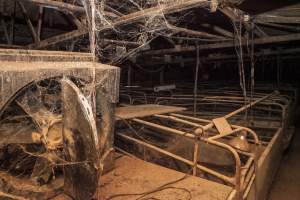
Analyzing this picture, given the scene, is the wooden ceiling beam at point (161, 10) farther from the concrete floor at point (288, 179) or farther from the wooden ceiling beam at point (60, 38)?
the concrete floor at point (288, 179)

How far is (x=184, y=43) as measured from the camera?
770cm

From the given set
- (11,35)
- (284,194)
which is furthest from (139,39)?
(284,194)

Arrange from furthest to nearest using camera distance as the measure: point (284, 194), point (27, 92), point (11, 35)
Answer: point (11, 35) < point (284, 194) < point (27, 92)

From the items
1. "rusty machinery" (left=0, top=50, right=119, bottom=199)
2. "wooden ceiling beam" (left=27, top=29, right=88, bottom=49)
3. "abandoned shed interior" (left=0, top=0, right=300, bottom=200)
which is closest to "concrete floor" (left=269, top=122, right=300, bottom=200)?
"abandoned shed interior" (left=0, top=0, right=300, bottom=200)

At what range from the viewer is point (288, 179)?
6.46 meters

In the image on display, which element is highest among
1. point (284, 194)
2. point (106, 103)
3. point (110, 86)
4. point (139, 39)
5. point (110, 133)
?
point (139, 39)

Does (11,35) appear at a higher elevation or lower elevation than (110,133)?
higher

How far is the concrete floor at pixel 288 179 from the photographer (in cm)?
584

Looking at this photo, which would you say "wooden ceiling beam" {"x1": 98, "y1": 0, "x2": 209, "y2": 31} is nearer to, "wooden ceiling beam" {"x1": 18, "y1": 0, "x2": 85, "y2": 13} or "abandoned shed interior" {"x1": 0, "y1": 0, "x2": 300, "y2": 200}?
"abandoned shed interior" {"x1": 0, "y1": 0, "x2": 300, "y2": 200}

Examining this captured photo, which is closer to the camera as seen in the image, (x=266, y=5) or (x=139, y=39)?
(x=266, y=5)

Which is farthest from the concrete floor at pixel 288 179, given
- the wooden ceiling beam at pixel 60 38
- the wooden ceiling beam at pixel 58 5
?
the wooden ceiling beam at pixel 58 5

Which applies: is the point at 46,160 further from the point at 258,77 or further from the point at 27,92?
the point at 258,77

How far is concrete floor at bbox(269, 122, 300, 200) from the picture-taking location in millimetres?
5840

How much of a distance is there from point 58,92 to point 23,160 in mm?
989
